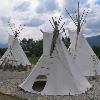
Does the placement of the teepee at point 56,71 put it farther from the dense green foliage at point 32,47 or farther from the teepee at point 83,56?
the dense green foliage at point 32,47

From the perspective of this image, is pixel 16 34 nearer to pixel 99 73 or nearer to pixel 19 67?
pixel 19 67

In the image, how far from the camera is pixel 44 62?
53.8ft

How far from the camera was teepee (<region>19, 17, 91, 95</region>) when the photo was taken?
49.5ft

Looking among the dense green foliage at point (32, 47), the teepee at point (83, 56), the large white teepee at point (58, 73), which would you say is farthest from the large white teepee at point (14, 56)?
the dense green foliage at point (32, 47)

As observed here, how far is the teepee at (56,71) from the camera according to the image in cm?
1510

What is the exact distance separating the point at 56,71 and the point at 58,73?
147mm

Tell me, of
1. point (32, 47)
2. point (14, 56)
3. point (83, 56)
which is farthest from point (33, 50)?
point (83, 56)

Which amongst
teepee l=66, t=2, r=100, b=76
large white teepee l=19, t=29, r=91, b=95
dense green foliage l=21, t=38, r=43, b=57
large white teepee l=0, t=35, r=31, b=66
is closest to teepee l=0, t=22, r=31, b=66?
large white teepee l=0, t=35, r=31, b=66

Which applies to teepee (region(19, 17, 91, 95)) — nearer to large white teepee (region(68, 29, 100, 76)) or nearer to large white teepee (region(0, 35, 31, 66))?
large white teepee (region(68, 29, 100, 76))

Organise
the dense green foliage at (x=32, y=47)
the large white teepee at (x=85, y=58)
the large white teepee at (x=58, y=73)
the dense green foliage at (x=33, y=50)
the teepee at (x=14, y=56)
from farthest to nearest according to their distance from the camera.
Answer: the dense green foliage at (x=32, y=47), the dense green foliage at (x=33, y=50), the teepee at (x=14, y=56), the large white teepee at (x=85, y=58), the large white teepee at (x=58, y=73)

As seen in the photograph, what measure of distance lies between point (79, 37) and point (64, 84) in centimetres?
864

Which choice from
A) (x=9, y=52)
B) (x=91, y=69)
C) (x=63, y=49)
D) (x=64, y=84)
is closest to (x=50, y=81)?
(x=64, y=84)

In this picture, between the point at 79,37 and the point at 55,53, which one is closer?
the point at 55,53

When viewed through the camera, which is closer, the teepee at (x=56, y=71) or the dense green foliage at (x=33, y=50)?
the teepee at (x=56, y=71)
